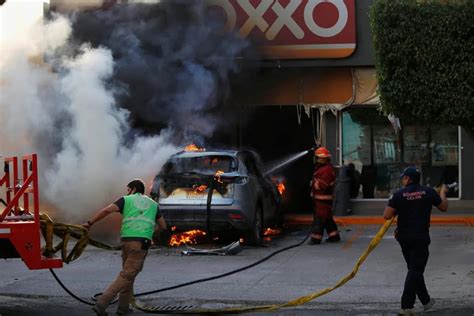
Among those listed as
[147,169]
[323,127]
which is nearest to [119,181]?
[147,169]

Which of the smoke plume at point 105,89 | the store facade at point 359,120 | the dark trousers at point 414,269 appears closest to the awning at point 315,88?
the store facade at point 359,120

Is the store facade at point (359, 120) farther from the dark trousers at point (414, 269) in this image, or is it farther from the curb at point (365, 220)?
the dark trousers at point (414, 269)

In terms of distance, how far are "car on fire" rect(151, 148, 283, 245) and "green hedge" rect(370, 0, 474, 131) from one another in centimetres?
312

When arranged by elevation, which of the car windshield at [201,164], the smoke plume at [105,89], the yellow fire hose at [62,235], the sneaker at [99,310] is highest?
the smoke plume at [105,89]

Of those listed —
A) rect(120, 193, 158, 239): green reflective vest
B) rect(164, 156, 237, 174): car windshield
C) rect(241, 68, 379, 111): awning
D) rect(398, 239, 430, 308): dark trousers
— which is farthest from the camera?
rect(241, 68, 379, 111): awning

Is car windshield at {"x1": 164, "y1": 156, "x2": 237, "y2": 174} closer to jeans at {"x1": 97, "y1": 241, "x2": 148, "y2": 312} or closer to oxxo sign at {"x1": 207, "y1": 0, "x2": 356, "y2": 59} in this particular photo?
oxxo sign at {"x1": 207, "y1": 0, "x2": 356, "y2": 59}

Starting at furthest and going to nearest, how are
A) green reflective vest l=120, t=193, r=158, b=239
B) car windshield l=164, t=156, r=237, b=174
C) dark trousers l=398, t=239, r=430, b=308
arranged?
1. car windshield l=164, t=156, r=237, b=174
2. green reflective vest l=120, t=193, r=158, b=239
3. dark trousers l=398, t=239, r=430, b=308

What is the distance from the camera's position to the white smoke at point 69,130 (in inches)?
487

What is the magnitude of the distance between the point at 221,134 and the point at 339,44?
309 cm

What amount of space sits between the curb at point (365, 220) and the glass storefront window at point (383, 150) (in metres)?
0.89

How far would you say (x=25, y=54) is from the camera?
1230 centimetres

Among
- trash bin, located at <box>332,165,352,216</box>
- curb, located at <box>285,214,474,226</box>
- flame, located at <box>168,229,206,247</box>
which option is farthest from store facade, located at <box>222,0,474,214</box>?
flame, located at <box>168,229,206,247</box>

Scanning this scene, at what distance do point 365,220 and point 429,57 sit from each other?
6.12 meters

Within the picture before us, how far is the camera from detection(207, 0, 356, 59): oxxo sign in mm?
16016
